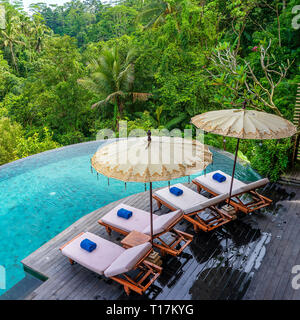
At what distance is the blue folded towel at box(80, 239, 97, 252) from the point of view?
4.64 metres

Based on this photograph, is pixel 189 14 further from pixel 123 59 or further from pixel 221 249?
pixel 221 249

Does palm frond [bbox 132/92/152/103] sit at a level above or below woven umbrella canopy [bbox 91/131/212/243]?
below

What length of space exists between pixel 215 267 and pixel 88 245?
2249mm

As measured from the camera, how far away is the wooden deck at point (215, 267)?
13.9ft

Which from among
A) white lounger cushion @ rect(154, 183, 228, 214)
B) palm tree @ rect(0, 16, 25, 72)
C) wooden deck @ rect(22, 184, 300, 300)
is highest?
palm tree @ rect(0, 16, 25, 72)

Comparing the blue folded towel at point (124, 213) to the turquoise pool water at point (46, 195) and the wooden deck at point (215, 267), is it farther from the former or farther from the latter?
the turquoise pool water at point (46, 195)

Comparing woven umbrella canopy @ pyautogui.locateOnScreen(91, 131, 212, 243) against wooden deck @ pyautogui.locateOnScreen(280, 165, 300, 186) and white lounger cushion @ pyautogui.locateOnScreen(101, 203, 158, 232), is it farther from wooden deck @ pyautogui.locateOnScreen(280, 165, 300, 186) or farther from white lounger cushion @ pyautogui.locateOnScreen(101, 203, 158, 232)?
wooden deck @ pyautogui.locateOnScreen(280, 165, 300, 186)

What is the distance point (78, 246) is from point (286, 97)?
8.32 meters

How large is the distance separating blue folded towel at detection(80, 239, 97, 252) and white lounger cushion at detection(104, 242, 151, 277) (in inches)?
23.9

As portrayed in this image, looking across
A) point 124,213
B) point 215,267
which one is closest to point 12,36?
point 124,213

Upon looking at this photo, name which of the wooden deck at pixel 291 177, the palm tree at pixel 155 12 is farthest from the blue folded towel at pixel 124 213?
the palm tree at pixel 155 12

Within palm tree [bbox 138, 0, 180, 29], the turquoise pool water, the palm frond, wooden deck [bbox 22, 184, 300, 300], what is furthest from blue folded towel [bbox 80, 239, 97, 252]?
palm tree [bbox 138, 0, 180, 29]
